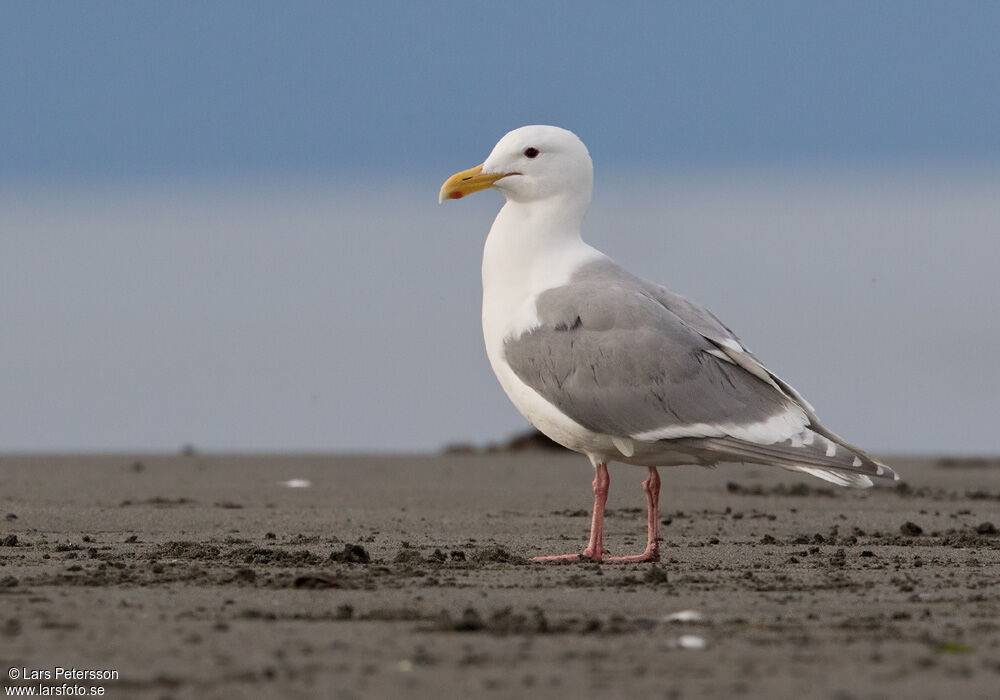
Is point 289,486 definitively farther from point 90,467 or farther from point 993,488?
point 993,488

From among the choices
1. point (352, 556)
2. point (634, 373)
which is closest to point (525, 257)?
point (634, 373)

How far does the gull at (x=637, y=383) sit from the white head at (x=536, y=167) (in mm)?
528

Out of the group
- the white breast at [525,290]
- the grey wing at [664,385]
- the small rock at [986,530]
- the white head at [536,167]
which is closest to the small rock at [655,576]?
the grey wing at [664,385]

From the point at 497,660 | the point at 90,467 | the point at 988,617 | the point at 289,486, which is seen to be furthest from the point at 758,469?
the point at 497,660

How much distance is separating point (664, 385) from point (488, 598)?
2.15 m

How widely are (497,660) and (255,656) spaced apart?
2.36ft

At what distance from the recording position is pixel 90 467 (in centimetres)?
1581

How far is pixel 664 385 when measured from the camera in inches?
306

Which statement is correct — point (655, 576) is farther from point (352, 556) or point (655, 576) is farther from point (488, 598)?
point (352, 556)

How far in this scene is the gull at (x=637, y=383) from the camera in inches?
302

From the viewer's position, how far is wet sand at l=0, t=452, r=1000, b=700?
4.27m

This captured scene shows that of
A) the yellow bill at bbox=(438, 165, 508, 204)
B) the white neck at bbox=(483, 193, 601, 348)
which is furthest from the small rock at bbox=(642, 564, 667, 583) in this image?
the yellow bill at bbox=(438, 165, 508, 204)

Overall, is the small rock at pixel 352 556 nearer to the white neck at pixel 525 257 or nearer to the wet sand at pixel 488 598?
the wet sand at pixel 488 598

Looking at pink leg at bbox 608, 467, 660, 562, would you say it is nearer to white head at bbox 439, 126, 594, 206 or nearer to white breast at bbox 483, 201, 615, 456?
white breast at bbox 483, 201, 615, 456
